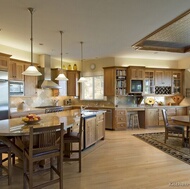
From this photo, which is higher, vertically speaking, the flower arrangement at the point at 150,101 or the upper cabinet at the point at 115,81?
the upper cabinet at the point at 115,81

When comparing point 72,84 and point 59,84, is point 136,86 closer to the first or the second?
point 72,84

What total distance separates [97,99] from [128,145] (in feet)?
10.7

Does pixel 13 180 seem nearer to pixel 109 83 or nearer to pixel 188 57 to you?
pixel 109 83

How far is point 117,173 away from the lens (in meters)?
3.11

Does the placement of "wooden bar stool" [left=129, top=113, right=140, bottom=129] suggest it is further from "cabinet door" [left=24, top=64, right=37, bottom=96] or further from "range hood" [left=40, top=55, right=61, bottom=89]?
"cabinet door" [left=24, top=64, right=37, bottom=96]

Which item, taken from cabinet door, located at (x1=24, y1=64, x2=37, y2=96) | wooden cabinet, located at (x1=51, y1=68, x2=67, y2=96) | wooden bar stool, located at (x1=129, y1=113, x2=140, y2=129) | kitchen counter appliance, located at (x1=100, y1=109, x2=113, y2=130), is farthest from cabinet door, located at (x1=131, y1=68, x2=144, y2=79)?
cabinet door, located at (x1=24, y1=64, x2=37, y2=96)

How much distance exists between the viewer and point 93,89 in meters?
7.90

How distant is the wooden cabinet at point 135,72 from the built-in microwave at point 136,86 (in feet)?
0.69

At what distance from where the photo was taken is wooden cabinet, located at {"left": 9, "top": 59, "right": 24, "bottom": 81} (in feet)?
17.3

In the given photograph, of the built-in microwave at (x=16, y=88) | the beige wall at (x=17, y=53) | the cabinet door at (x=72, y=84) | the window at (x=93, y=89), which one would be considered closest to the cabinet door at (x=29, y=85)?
the built-in microwave at (x=16, y=88)

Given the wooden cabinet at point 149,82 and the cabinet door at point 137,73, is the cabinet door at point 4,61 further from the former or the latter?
the wooden cabinet at point 149,82

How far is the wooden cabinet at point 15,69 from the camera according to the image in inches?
207

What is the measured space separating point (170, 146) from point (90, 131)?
7.25 feet

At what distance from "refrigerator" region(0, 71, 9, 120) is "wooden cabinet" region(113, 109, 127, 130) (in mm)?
3805
